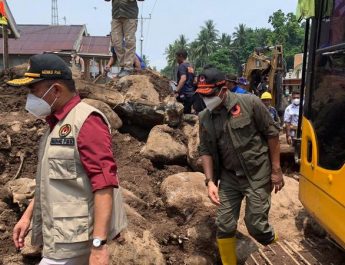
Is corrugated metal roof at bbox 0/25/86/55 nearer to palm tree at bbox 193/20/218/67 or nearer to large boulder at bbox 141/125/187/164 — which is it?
large boulder at bbox 141/125/187/164

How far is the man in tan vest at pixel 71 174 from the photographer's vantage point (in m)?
2.35

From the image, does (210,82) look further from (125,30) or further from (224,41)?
(224,41)

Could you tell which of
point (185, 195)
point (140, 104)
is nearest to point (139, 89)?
point (140, 104)

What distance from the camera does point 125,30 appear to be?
888 cm

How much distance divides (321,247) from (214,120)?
1769 mm

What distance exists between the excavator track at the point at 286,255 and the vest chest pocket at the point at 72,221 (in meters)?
2.42

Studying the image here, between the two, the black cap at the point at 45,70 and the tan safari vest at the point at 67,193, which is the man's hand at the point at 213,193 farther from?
the black cap at the point at 45,70

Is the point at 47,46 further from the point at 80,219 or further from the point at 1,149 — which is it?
the point at 80,219

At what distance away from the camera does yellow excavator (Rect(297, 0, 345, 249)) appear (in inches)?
133

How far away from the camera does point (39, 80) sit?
2486 mm

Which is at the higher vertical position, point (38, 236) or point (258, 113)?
point (258, 113)

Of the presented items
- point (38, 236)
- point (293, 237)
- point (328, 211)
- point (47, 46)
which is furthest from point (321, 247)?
point (47, 46)

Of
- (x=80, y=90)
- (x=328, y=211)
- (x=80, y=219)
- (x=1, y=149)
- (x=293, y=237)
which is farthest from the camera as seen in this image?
(x=80, y=90)

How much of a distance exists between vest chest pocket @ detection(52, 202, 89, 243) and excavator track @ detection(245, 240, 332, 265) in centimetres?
242
